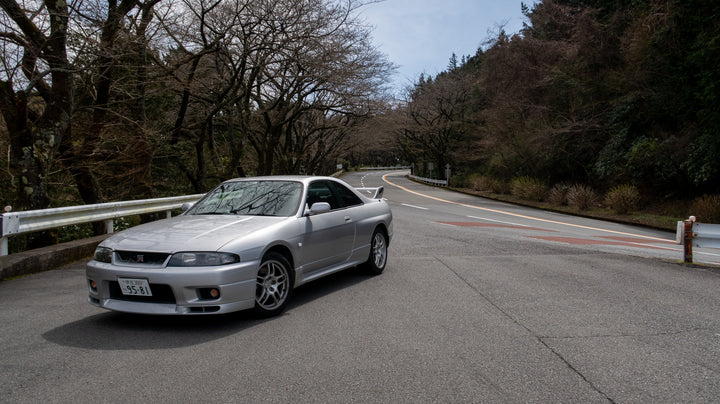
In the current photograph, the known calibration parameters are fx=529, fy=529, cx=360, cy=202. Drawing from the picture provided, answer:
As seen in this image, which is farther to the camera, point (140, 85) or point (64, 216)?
point (140, 85)

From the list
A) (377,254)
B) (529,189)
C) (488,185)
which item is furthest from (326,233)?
(488,185)

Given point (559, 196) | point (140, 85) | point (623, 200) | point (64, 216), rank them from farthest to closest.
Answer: point (559, 196)
point (623, 200)
point (140, 85)
point (64, 216)

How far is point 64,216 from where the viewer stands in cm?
842

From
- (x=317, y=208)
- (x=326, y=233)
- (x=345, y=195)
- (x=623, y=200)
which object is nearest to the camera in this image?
(x=317, y=208)

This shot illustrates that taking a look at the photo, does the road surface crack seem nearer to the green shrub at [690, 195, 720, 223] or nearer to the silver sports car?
the silver sports car

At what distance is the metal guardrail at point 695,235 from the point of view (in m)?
8.78

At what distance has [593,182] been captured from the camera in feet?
97.0

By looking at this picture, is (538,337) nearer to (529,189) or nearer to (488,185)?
(529,189)

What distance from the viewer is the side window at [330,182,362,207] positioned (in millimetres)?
7277

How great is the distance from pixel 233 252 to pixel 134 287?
0.95 metres

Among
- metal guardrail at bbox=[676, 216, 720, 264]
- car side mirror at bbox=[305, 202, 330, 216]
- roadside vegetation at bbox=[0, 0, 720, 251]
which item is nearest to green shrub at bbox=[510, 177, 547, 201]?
roadside vegetation at bbox=[0, 0, 720, 251]

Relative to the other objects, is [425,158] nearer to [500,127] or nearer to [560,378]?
[500,127]

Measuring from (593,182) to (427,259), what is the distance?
935 inches

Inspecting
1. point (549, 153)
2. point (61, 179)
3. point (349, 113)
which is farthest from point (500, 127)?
point (61, 179)
